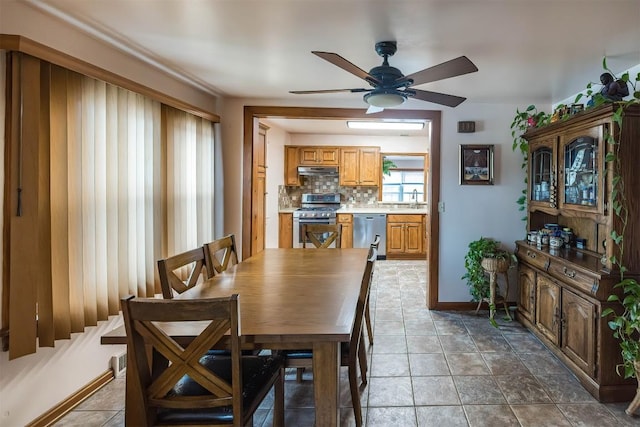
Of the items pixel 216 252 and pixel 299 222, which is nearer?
pixel 216 252

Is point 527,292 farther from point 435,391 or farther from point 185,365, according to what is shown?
point 185,365

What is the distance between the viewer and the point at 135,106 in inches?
101

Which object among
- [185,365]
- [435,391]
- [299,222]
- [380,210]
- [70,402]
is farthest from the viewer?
[380,210]

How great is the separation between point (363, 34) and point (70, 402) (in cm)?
279

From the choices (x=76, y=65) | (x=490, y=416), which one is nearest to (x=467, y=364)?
(x=490, y=416)

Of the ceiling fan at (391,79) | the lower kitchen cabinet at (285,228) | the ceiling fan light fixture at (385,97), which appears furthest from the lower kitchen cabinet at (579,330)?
→ the lower kitchen cabinet at (285,228)

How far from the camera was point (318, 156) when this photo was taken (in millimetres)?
6699

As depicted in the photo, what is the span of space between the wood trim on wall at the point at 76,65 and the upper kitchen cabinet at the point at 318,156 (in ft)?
12.3

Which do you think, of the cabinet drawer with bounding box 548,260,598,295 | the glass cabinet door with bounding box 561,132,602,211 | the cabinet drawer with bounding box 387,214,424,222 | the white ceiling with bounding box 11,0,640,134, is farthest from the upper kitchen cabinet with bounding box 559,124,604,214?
the cabinet drawer with bounding box 387,214,424,222

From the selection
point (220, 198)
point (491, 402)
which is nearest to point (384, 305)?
point (491, 402)

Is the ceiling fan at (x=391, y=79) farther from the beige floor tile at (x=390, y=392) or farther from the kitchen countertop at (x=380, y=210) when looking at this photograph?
the kitchen countertop at (x=380, y=210)

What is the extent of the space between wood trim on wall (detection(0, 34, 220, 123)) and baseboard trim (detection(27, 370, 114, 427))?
74.3 inches

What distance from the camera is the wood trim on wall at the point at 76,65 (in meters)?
1.65

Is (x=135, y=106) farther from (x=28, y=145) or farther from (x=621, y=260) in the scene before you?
(x=621, y=260)
